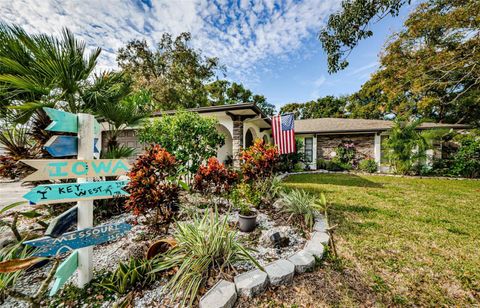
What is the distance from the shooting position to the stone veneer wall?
463 inches

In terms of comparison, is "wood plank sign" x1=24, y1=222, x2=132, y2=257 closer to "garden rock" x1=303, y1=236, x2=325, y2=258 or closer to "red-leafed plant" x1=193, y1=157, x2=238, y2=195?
"red-leafed plant" x1=193, y1=157, x2=238, y2=195

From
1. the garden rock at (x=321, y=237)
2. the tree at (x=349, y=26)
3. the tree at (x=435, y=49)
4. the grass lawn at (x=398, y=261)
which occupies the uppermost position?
the tree at (x=435, y=49)

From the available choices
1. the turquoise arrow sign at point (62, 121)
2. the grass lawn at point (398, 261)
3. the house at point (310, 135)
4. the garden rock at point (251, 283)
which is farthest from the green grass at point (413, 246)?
the house at point (310, 135)

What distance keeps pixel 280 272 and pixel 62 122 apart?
8.90ft

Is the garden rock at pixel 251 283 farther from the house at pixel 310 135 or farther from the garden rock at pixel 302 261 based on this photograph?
the house at pixel 310 135

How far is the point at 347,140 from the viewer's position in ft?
40.2

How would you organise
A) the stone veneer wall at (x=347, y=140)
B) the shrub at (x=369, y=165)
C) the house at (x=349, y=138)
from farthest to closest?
the stone veneer wall at (x=347, y=140), the house at (x=349, y=138), the shrub at (x=369, y=165)

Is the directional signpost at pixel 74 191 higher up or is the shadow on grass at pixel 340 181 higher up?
the directional signpost at pixel 74 191

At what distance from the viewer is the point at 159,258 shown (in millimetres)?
2182

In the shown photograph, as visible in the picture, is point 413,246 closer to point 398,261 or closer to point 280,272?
point 398,261

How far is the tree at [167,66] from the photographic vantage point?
14.8 metres

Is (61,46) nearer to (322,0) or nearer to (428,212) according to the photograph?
(322,0)

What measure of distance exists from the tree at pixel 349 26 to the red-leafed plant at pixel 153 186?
14.3ft

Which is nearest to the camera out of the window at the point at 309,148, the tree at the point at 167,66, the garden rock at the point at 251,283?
the garden rock at the point at 251,283
